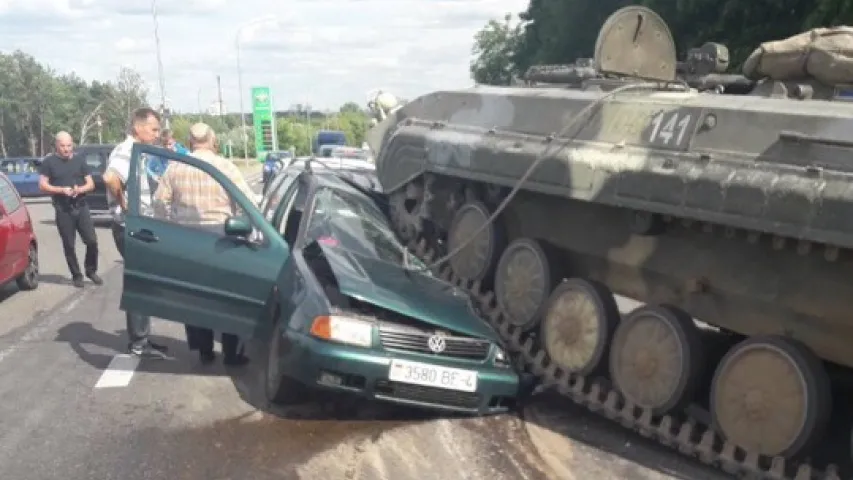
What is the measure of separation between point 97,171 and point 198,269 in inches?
560

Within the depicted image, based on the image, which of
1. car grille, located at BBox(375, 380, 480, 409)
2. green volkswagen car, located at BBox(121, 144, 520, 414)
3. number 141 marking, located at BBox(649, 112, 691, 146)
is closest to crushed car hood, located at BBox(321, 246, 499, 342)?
green volkswagen car, located at BBox(121, 144, 520, 414)

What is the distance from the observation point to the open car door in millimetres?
7766

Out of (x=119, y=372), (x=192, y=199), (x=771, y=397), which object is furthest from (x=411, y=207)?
(x=771, y=397)

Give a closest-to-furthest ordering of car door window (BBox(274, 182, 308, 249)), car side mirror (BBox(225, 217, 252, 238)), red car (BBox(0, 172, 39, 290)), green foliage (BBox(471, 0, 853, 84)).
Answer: car side mirror (BBox(225, 217, 252, 238)) < car door window (BBox(274, 182, 308, 249)) < red car (BBox(0, 172, 39, 290)) < green foliage (BBox(471, 0, 853, 84))

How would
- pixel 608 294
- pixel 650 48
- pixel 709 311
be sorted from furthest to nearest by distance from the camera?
pixel 650 48, pixel 608 294, pixel 709 311

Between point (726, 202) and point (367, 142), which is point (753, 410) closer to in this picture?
point (726, 202)

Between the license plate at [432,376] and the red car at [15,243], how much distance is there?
20.9ft

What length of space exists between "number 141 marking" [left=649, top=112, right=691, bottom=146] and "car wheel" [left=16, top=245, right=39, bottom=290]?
8384 mm

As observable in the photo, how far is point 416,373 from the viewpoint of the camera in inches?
262

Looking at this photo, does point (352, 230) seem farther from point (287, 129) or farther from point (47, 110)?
point (287, 129)

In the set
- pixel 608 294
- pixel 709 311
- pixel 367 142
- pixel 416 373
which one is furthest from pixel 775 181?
pixel 367 142

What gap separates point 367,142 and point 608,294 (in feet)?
12.9

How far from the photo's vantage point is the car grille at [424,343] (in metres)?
6.71

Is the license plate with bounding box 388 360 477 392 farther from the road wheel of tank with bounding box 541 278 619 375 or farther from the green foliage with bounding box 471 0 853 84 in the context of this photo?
the green foliage with bounding box 471 0 853 84
